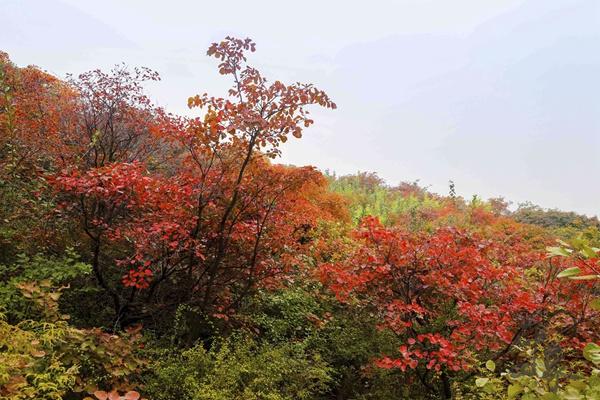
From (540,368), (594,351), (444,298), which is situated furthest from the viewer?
(444,298)

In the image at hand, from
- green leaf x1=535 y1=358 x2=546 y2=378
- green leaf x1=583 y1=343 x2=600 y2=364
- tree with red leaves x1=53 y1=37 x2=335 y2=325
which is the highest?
tree with red leaves x1=53 y1=37 x2=335 y2=325

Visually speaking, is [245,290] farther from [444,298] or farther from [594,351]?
[594,351]

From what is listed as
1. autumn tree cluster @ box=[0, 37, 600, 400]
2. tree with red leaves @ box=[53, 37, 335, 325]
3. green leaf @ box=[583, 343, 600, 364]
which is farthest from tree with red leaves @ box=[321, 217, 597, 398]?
green leaf @ box=[583, 343, 600, 364]

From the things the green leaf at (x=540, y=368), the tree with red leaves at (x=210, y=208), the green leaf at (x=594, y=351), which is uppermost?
the tree with red leaves at (x=210, y=208)

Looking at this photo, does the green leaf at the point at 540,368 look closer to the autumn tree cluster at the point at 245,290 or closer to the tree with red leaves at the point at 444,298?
the autumn tree cluster at the point at 245,290

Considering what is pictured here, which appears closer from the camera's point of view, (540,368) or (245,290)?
(540,368)

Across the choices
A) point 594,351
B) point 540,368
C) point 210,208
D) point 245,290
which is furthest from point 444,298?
point 594,351

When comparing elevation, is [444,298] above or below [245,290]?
above

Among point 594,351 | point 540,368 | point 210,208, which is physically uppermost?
point 210,208

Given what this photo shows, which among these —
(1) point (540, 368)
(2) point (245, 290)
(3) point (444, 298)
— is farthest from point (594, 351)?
(2) point (245, 290)

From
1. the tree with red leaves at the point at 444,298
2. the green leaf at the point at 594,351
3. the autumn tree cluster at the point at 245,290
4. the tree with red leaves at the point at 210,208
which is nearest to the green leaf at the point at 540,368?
the green leaf at the point at 594,351

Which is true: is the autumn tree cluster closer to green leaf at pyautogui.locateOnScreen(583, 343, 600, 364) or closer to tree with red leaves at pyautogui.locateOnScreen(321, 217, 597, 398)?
tree with red leaves at pyautogui.locateOnScreen(321, 217, 597, 398)

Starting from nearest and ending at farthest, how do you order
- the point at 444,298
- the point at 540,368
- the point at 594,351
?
the point at 594,351 → the point at 540,368 → the point at 444,298

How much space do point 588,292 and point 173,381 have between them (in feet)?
12.7
